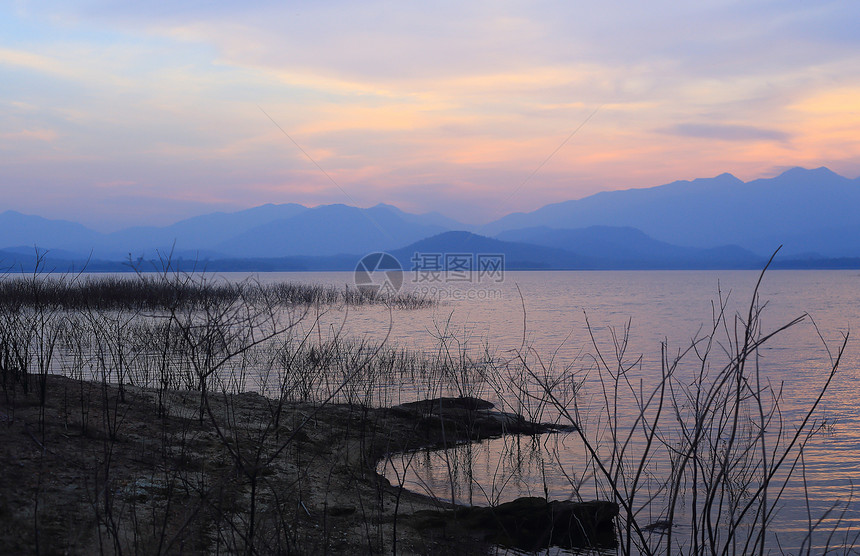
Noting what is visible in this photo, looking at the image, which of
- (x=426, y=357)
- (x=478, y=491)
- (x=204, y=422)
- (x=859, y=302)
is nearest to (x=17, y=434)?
(x=204, y=422)

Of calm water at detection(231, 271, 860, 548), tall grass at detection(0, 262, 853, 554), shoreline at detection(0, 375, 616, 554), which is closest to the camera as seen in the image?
tall grass at detection(0, 262, 853, 554)

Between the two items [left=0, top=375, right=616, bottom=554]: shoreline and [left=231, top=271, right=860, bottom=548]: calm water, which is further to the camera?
[left=231, top=271, right=860, bottom=548]: calm water

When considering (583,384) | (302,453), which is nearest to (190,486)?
(302,453)

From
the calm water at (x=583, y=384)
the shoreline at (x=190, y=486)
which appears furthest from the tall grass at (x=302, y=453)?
the calm water at (x=583, y=384)

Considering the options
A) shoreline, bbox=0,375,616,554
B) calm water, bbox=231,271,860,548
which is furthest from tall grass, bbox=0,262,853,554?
calm water, bbox=231,271,860,548

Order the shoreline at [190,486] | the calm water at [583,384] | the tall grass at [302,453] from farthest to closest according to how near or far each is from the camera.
→ the calm water at [583,384] < the shoreline at [190,486] < the tall grass at [302,453]

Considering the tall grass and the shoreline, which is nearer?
the tall grass

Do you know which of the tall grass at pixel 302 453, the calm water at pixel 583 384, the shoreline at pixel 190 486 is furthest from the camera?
the calm water at pixel 583 384

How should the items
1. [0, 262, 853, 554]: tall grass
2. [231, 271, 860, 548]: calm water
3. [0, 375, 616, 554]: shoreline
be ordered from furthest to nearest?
[231, 271, 860, 548]: calm water → [0, 375, 616, 554]: shoreline → [0, 262, 853, 554]: tall grass

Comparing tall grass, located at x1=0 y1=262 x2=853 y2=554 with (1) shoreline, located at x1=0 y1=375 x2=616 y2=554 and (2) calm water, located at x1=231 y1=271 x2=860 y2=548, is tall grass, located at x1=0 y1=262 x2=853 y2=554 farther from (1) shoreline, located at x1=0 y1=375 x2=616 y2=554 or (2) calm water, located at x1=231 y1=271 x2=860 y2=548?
(2) calm water, located at x1=231 y1=271 x2=860 y2=548

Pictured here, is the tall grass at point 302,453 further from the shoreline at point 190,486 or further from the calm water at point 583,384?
the calm water at point 583,384

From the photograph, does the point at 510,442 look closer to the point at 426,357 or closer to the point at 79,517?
the point at 79,517

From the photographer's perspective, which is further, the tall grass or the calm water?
the calm water

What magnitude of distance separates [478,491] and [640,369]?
33.5 ft
